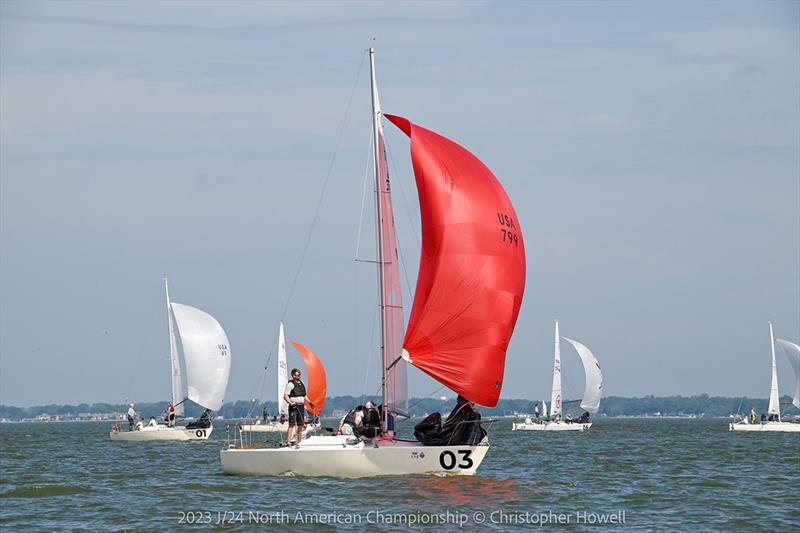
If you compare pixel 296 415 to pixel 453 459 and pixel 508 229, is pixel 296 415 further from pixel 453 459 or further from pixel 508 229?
pixel 508 229

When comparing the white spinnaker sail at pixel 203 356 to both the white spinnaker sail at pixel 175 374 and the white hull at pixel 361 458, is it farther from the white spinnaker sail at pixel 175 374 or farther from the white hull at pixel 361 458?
the white hull at pixel 361 458

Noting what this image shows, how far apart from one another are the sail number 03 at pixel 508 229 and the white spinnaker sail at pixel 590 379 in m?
61.3

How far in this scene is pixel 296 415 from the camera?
1049 inches

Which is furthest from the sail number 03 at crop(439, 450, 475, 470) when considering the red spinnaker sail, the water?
the red spinnaker sail

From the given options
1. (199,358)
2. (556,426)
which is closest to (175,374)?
(199,358)

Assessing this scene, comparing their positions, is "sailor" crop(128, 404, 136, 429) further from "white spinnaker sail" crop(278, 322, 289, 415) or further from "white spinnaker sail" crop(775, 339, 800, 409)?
"white spinnaker sail" crop(775, 339, 800, 409)

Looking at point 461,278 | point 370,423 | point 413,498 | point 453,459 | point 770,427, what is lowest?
point 413,498

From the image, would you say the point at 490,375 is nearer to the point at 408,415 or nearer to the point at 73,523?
the point at 408,415

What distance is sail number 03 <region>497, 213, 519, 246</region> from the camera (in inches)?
1013

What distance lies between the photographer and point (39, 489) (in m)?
26.5

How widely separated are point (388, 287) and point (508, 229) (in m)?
2.86

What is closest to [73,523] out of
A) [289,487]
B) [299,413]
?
[289,487]

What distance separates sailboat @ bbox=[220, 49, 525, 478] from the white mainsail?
3cm

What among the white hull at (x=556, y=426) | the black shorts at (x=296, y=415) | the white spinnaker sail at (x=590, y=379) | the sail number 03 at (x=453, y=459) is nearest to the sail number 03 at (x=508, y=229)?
the sail number 03 at (x=453, y=459)
